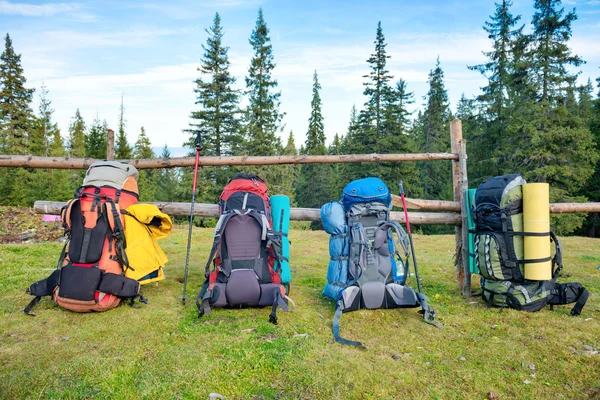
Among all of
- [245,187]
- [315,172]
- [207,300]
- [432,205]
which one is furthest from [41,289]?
[315,172]

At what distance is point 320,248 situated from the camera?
9.96 m

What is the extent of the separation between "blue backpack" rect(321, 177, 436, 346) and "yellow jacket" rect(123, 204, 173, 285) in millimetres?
2228

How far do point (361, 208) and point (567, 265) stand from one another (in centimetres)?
617

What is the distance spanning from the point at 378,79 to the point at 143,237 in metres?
27.9

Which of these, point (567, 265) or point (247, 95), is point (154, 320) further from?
point (247, 95)

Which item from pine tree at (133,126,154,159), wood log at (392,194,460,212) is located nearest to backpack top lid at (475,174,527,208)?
wood log at (392,194,460,212)

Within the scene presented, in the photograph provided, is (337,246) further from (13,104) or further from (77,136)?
(77,136)

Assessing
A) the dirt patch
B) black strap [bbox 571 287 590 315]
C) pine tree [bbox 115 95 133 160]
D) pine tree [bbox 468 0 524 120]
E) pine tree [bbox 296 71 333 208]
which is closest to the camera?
black strap [bbox 571 287 590 315]

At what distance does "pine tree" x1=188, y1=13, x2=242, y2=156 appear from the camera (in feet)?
90.0

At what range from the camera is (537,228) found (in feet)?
14.3

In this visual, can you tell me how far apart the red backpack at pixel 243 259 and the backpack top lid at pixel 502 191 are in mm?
2848

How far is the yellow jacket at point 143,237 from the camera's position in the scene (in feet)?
14.9

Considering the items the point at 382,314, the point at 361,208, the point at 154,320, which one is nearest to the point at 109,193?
the point at 154,320

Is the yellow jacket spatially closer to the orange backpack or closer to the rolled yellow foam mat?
the orange backpack
